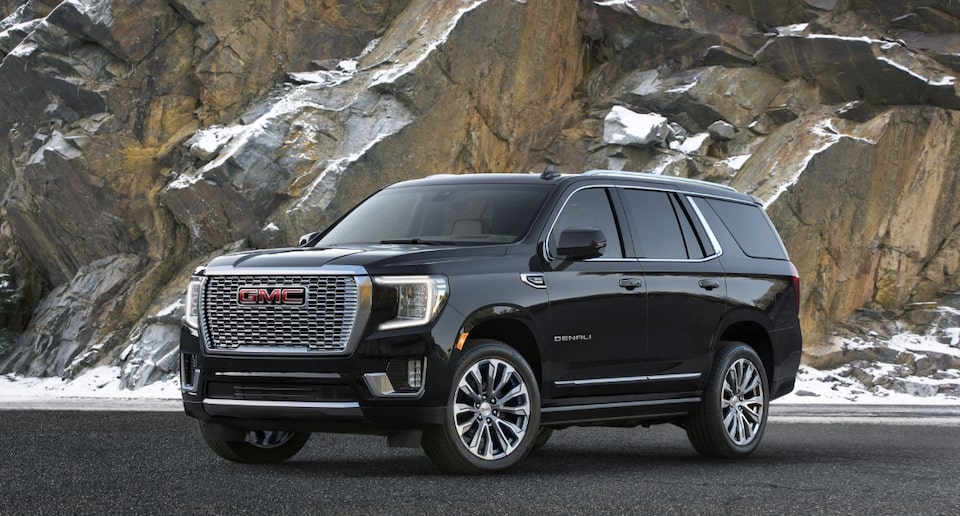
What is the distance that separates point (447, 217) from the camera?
28.6ft

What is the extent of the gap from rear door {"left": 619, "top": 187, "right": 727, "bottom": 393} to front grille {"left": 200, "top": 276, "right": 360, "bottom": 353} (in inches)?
100

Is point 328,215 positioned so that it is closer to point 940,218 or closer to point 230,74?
point 230,74

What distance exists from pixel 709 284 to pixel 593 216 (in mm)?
1261

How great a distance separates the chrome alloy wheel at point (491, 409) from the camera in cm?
750

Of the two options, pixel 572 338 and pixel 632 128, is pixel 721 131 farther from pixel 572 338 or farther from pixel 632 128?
pixel 572 338

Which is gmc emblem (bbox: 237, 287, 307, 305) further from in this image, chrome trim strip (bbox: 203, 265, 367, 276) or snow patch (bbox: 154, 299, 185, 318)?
snow patch (bbox: 154, 299, 185, 318)

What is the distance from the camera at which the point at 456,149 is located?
2930 cm

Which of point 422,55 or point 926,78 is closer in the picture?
point 422,55

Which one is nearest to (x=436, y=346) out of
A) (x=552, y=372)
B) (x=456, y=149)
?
(x=552, y=372)

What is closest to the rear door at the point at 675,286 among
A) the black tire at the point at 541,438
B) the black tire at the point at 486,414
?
the black tire at the point at 541,438

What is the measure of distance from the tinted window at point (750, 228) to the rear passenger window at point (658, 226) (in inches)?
25.0

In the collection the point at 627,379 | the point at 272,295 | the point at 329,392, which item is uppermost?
the point at 272,295

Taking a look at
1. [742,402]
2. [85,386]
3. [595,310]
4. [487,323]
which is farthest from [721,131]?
[487,323]

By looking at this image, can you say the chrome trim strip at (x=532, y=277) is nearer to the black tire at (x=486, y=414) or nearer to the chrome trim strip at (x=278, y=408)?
the black tire at (x=486, y=414)
